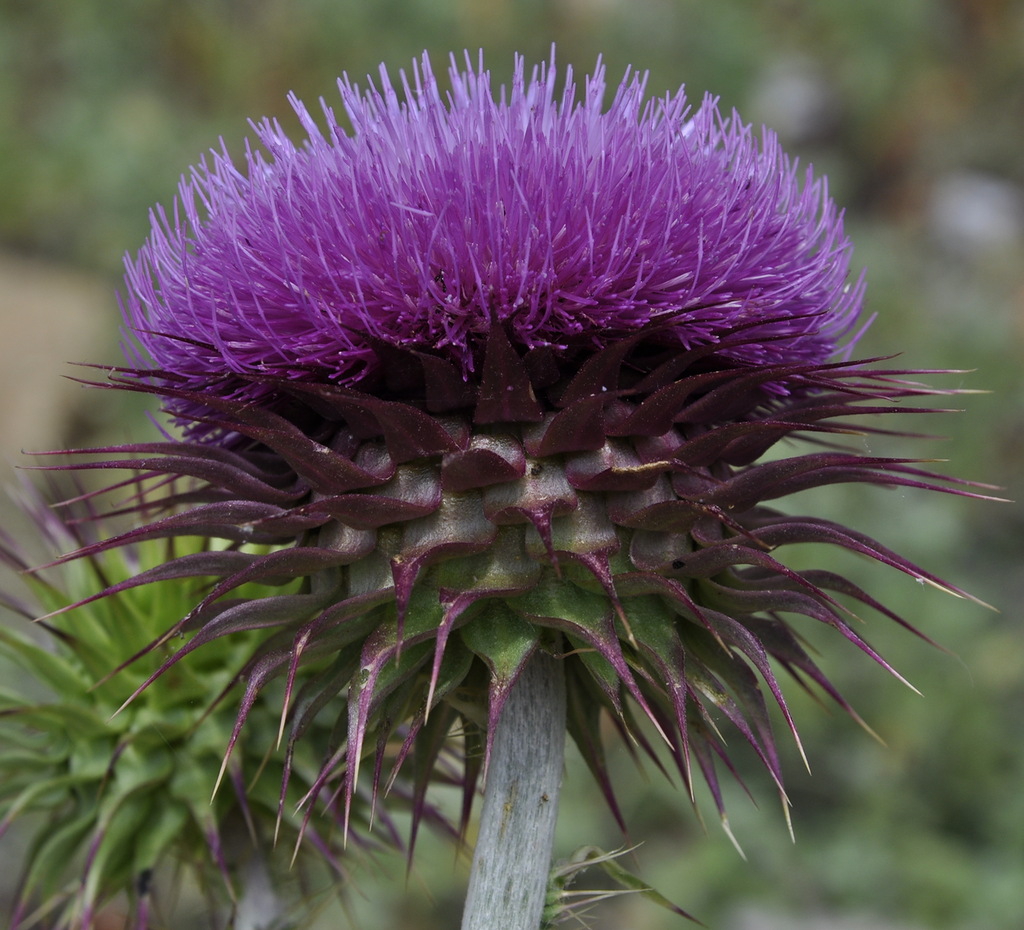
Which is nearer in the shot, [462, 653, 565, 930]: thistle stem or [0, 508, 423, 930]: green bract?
[462, 653, 565, 930]: thistle stem

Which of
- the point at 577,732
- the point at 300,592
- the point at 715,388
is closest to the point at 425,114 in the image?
the point at 715,388

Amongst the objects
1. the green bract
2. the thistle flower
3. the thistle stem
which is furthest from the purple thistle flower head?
the green bract

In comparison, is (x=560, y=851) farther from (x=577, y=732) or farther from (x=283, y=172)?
(x=283, y=172)

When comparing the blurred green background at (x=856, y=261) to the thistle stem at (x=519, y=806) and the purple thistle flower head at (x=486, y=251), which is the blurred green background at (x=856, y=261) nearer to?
the thistle stem at (x=519, y=806)

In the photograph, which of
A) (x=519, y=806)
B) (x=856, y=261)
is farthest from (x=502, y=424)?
(x=856, y=261)

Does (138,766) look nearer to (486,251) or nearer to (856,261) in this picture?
(486,251)

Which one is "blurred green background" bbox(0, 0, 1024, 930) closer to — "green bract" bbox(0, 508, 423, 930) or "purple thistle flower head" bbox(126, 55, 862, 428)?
"green bract" bbox(0, 508, 423, 930)

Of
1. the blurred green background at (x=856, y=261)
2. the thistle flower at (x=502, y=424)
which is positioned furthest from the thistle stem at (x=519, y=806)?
the blurred green background at (x=856, y=261)
